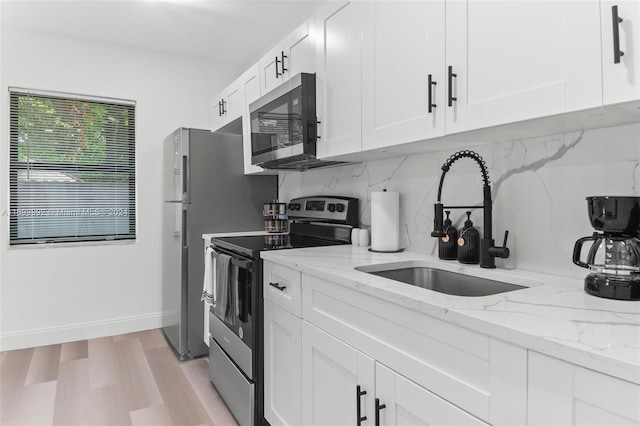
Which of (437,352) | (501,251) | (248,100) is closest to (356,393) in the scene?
(437,352)

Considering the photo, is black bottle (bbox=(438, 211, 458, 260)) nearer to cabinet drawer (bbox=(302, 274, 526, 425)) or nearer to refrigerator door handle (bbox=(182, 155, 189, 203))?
cabinet drawer (bbox=(302, 274, 526, 425))

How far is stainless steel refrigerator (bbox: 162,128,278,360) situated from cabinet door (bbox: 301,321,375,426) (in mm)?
1623

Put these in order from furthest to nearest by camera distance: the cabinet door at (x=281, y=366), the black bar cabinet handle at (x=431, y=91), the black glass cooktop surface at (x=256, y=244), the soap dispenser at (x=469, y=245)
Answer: the black glass cooktop surface at (x=256, y=244) < the cabinet door at (x=281, y=366) < the soap dispenser at (x=469, y=245) < the black bar cabinet handle at (x=431, y=91)

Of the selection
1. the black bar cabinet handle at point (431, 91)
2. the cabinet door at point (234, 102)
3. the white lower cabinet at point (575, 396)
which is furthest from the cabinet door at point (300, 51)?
the white lower cabinet at point (575, 396)

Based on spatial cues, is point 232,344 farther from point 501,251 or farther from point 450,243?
point 501,251

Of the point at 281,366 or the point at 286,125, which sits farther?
the point at 286,125

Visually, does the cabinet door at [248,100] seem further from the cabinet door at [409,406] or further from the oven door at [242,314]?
the cabinet door at [409,406]

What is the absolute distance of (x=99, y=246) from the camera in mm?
3439

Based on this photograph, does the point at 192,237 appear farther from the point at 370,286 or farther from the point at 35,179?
the point at 370,286

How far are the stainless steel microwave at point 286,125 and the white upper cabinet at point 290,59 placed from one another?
0.09 meters

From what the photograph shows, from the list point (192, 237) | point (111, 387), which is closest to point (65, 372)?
point (111, 387)

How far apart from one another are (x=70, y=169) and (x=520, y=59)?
139 inches

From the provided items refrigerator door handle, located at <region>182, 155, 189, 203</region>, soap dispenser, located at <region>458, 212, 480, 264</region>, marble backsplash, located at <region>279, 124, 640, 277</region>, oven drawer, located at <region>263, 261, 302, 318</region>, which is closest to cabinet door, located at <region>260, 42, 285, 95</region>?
refrigerator door handle, located at <region>182, 155, 189, 203</region>

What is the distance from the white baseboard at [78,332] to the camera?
312 centimetres
